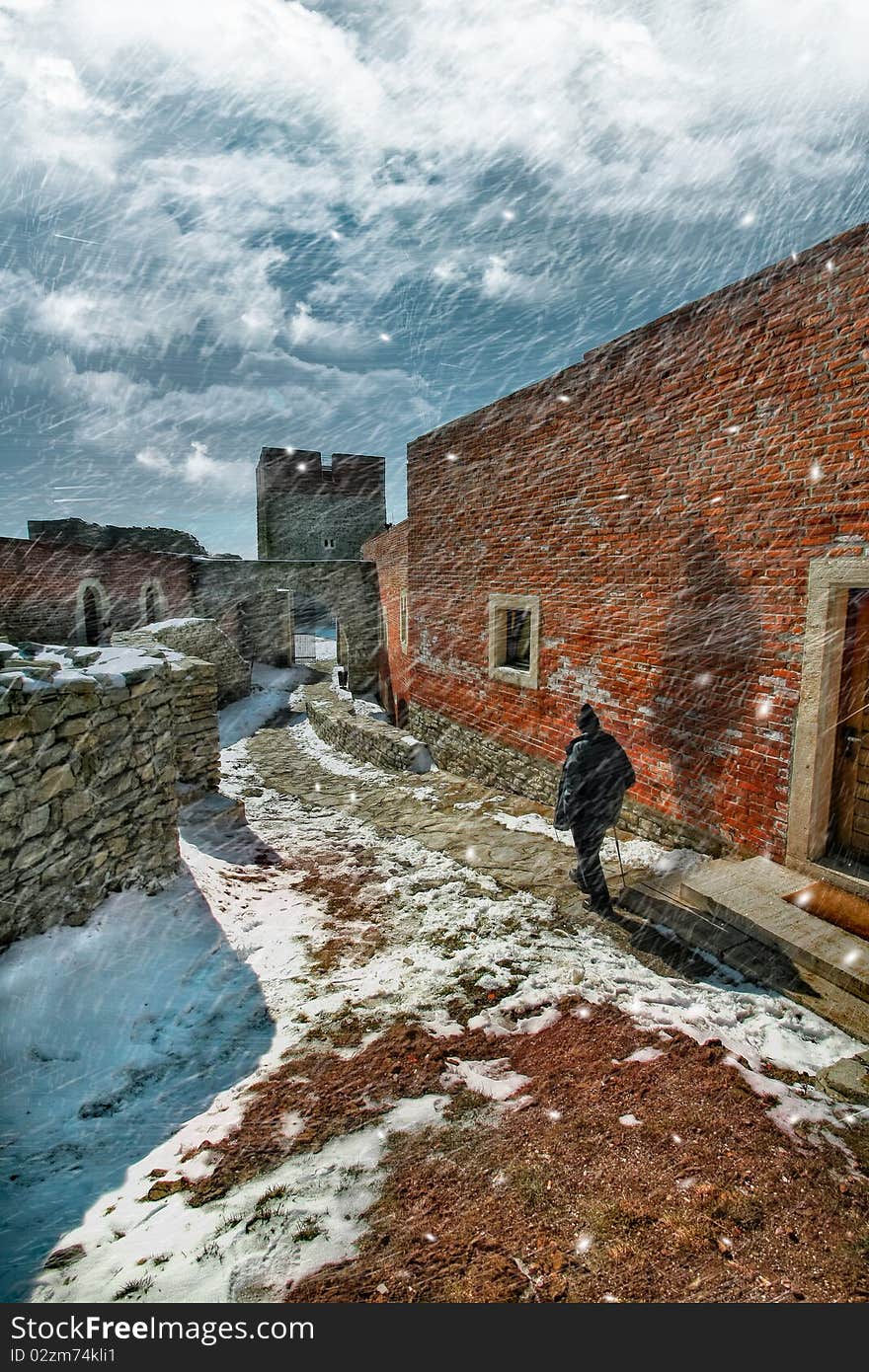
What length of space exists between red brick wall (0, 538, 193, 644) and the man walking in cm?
1492

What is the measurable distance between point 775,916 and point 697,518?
3511 millimetres

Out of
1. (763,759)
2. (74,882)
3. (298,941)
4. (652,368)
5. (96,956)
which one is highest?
(652,368)

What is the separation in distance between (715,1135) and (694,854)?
3421 mm

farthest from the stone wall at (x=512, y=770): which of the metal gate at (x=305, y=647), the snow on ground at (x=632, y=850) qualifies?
the metal gate at (x=305, y=647)

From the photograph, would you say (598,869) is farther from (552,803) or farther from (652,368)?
(652,368)

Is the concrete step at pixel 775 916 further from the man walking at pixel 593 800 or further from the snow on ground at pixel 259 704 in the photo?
the snow on ground at pixel 259 704

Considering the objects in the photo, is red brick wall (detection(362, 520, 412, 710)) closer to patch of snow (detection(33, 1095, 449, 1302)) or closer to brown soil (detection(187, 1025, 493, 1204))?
brown soil (detection(187, 1025, 493, 1204))

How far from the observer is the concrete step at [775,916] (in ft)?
12.4

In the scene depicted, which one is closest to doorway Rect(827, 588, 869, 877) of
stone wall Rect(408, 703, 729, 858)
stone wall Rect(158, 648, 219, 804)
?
stone wall Rect(408, 703, 729, 858)

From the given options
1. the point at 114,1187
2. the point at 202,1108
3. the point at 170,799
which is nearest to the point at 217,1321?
the point at 114,1187

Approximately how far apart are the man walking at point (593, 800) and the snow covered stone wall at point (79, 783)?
11.1ft

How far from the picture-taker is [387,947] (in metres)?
4.56

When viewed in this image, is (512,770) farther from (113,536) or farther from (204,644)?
(113,536)

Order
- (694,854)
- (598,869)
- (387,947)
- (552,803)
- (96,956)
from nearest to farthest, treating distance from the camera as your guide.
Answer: (96,956) < (387,947) < (598,869) < (694,854) < (552,803)
